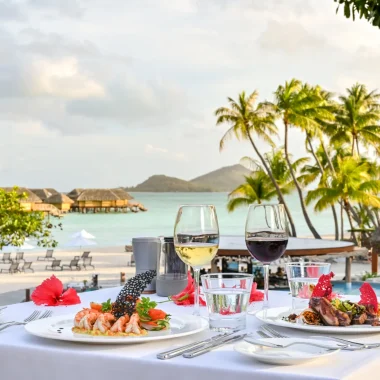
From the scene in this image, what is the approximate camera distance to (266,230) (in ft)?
6.29

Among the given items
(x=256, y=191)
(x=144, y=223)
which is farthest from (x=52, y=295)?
(x=144, y=223)

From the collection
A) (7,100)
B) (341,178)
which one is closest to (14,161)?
(7,100)

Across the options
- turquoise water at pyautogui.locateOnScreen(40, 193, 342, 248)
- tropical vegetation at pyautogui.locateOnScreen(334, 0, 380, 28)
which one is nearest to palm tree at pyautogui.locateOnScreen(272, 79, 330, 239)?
turquoise water at pyautogui.locateOnScreen(40, 193, 342, 248)

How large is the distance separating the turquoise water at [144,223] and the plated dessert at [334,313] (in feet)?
172

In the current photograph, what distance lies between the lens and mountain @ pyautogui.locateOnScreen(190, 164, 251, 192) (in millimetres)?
110875

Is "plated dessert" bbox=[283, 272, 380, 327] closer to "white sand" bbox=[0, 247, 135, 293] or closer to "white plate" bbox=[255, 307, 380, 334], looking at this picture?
"white plate" bbox=[255, 307, 380, 334]

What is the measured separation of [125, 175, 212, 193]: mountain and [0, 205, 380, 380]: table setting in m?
98.8

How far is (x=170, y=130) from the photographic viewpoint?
239ft

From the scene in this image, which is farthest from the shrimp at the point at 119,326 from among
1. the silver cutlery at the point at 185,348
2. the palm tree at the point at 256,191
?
the palm tree at the point at 256,191

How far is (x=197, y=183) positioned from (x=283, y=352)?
11121 centimetres

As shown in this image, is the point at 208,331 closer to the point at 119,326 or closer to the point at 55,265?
the point at 119,326

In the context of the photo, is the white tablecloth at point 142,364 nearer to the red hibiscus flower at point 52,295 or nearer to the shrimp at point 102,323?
the shrimp at point 102,323

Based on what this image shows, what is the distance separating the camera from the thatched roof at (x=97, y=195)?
241 feet

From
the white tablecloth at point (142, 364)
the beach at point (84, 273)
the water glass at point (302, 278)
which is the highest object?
the water glass at point (302, 278)
